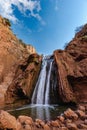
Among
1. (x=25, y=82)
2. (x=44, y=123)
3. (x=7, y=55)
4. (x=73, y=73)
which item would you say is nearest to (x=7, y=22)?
(x=7, y=55)

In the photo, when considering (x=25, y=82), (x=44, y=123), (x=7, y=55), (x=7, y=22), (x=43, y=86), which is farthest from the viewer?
(x=7, y=22)

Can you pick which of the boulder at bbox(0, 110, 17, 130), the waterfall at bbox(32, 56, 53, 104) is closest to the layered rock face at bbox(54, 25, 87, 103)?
the waterfall at bbox(32, 56, 53, 104)

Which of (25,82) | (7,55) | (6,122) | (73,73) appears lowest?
(6,122)

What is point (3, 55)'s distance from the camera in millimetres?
31703

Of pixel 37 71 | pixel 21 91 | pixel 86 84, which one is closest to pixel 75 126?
pixel 86 84

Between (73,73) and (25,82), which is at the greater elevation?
(25,82)

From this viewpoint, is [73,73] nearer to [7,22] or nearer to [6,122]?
[6,122]

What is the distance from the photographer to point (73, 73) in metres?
22.8

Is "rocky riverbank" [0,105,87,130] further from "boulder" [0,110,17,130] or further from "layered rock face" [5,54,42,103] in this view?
"layered rock face" [5,54,42,103]

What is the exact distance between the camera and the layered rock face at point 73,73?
73.2 feet

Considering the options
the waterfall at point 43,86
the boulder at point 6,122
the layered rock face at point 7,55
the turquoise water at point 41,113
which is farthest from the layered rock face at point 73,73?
the boulder at point 6,122

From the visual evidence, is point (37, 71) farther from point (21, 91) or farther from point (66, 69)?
point (66, 69)

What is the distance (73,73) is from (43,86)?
4.91m

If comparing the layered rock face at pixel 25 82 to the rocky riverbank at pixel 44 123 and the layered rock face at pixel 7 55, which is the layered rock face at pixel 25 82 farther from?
the rocky riverbank at pixel 44 123
